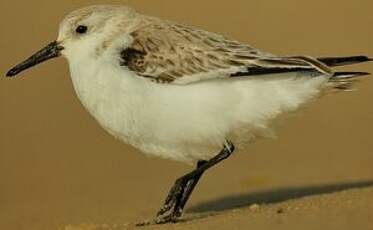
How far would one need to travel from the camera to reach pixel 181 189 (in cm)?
954

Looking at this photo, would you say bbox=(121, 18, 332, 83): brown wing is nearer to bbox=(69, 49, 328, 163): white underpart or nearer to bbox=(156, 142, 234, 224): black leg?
bbox=(69, 49, 328, 163): white underpart

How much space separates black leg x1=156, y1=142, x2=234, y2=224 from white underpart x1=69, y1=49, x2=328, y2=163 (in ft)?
0.49

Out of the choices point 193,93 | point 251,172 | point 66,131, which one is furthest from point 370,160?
point 193,93

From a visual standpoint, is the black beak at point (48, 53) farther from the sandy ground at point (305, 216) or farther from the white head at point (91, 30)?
the sandy ground at point (305, 216)

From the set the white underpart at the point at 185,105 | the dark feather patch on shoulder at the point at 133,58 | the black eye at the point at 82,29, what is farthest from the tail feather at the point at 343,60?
the black eye at the point at 82,29

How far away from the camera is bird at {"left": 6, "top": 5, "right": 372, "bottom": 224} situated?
350 inches

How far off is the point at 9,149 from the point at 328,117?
404cm

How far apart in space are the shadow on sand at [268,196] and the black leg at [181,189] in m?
1.19

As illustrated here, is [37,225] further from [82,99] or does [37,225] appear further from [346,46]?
[346,46]

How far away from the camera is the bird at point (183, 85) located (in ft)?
29.2

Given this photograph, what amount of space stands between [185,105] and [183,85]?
200mm

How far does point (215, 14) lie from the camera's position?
19859 mm

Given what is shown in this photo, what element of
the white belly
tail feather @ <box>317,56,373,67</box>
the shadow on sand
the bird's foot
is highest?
tail feather @ <box>317,56,373,67</box>

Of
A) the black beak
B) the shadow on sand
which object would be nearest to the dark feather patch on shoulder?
the black beak
